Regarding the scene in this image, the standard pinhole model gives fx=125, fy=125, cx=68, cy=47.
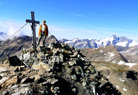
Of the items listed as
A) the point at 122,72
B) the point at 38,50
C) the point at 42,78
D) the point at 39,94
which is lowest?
the point at 122,72

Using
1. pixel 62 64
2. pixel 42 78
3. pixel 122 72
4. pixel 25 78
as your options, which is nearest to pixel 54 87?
pixel 42 78

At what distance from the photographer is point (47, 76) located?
56.0 ft

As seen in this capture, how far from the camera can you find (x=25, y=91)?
13234mm

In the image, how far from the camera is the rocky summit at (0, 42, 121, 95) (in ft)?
47.2

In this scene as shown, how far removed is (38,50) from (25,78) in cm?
1039

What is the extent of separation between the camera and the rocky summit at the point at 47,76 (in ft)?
47.2

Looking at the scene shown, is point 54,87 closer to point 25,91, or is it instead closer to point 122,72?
point 25,91

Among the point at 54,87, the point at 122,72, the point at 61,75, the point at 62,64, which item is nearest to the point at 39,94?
the point at 54,87

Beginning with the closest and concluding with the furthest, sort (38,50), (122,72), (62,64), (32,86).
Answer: (32,86), (62,64), (38,50), (122,72)

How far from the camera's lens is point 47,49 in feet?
84.9

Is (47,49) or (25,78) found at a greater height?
(47,49)

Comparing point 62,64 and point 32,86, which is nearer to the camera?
point 32,86

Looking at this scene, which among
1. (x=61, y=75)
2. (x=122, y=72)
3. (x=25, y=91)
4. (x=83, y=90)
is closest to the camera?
(x=25, y=91)

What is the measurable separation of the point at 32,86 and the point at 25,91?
1129mm
